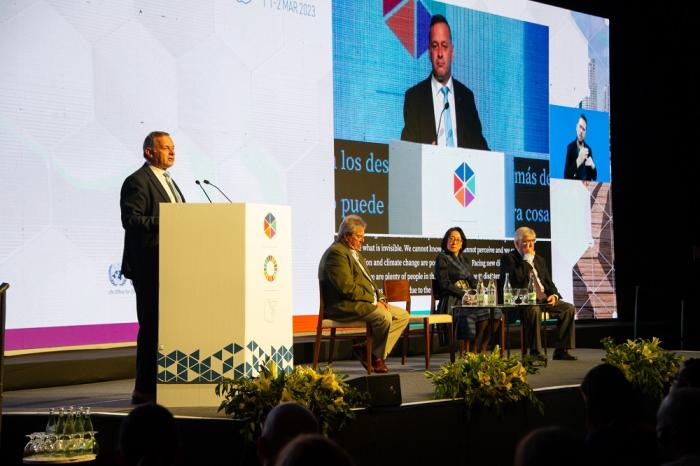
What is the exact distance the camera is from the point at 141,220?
14.2 ft

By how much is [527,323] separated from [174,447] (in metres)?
4.97

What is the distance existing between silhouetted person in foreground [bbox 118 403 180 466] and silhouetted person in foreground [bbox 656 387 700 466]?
1.06 metres

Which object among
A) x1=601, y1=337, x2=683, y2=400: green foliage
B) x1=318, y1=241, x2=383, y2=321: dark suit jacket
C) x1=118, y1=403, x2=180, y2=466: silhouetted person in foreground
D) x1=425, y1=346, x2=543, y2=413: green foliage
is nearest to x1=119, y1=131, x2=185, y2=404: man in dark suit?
x1=425, y1=346, x2=543, y2=413: green foliage

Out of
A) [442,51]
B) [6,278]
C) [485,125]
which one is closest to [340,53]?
[442,51]

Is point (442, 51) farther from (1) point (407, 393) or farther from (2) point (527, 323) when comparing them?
(1) point (407, 393)

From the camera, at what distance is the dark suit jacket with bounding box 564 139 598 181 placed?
9.34 m

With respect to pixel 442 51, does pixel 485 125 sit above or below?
below

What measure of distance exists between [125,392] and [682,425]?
345 cm

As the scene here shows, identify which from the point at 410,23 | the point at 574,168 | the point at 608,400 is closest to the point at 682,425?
the point at 608,400

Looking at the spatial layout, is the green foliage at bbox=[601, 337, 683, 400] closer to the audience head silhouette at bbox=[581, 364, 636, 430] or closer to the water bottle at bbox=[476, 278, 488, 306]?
the water bottle at bbox=[476, 278, 488, 306]

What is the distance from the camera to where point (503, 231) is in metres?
8.63

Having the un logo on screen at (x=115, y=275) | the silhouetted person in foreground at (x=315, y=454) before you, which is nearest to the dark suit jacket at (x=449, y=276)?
the un logo on screen at (x=115, y=275)

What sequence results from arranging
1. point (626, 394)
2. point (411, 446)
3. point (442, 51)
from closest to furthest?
point (626, 394) → point (411, 446) → point (442, 51)

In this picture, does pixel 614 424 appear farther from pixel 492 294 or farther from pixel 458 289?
pixel 458 289
